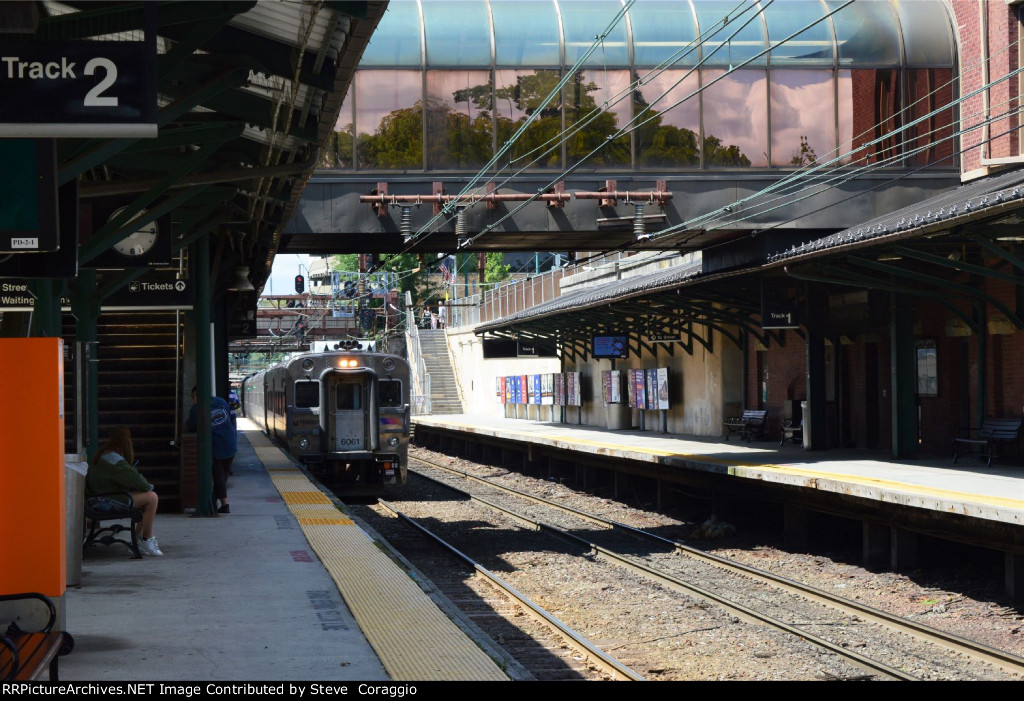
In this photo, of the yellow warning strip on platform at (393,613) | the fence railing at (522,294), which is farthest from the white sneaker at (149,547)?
the fence railing at (522,294)

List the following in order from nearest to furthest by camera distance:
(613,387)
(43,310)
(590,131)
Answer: (43,310)
(590,131)
(613,387)

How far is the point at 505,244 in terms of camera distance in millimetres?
22844

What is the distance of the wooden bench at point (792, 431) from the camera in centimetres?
2189

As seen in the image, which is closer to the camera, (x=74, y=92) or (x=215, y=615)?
(x=74, y=92)

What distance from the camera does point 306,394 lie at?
902 inches

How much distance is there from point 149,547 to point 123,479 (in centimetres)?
66

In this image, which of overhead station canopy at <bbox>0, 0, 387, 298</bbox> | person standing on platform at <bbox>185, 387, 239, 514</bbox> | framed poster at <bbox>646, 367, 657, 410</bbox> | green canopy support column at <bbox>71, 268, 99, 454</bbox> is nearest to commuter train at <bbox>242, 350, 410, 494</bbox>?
person standing on platform at <bbox>185, 387, 239, 514</bbox>

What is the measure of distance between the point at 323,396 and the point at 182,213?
1003cm

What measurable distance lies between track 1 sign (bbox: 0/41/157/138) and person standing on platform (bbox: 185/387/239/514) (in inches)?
380

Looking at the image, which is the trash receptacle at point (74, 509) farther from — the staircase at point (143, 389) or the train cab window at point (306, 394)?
the train cab window at point (306, 394)

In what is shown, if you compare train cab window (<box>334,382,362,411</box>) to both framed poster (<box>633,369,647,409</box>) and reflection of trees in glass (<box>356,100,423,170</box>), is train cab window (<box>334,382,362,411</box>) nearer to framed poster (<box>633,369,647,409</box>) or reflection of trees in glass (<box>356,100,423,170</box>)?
reflection of trees in glass (<box>356,100,423,170</box>)

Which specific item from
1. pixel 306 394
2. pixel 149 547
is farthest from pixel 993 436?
pixel 306 394

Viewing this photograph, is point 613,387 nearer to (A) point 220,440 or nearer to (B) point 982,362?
(B) point 982,362

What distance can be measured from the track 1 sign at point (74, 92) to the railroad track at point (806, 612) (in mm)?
6356
